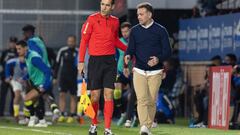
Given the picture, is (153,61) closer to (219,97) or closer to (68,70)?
(219,97)

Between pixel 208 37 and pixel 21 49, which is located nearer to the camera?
pixel 21 49

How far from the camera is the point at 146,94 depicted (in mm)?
15242

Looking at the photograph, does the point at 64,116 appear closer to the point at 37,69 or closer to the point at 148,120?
the point at 37,69

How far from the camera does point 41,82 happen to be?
19125 mm

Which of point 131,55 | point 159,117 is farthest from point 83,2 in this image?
point 131,55

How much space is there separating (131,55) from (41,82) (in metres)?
4.02

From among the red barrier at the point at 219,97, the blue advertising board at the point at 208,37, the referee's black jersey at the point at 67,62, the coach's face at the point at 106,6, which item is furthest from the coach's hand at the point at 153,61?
the referee's black jersey at the point at 67,62

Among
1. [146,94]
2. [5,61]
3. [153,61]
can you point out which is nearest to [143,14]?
[153,61]

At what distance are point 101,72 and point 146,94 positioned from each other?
766 millimetres

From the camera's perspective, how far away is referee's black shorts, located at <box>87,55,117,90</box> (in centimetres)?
1528

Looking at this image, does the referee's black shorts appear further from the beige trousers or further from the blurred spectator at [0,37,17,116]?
the blurred spectator at [0,37,17,116]

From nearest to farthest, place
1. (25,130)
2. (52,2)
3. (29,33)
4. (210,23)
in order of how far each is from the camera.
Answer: (25,130), (29,33), (210,23), (52,2)

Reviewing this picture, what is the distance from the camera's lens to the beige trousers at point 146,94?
50.0ft

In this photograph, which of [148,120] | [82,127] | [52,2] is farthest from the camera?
[52,2]
